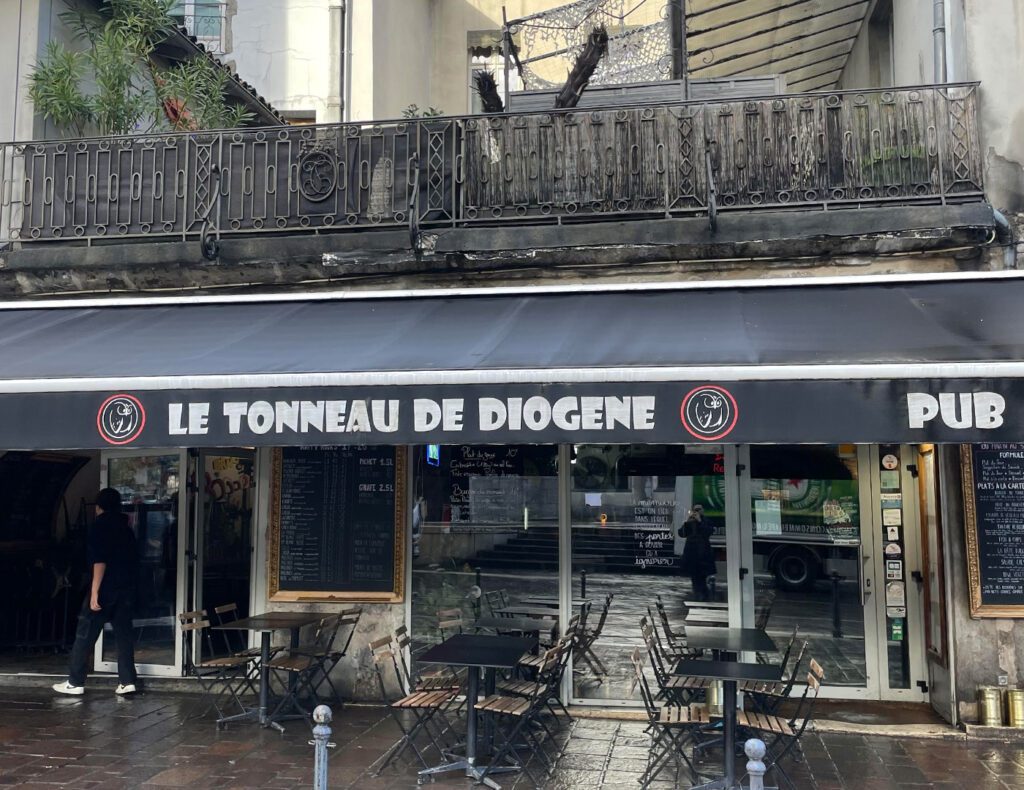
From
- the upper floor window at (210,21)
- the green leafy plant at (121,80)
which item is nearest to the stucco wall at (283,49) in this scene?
the upper floor window at (210,21)

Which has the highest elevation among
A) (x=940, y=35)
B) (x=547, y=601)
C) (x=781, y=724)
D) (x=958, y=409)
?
(x=940, y=35)

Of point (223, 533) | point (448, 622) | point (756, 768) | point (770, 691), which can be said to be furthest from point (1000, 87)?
point (223, 533)

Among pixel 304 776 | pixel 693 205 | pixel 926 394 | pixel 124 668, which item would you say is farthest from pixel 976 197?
pixel 124 668

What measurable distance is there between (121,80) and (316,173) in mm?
2491

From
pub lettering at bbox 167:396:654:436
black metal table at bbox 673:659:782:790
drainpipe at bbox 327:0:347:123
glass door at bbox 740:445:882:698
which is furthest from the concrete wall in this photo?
drainpipe at bbox 327:0:347:123

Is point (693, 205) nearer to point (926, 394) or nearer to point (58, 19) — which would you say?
point (926, 394)

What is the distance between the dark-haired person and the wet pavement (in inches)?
21.4

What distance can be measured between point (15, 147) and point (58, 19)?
1722 millimetres

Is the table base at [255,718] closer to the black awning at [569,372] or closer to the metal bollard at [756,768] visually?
the black awning at [569,372]

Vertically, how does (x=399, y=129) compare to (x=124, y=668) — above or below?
above

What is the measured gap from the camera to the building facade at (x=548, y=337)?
5516 mm

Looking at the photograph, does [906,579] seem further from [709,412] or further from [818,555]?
[709,412]

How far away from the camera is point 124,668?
7.72m

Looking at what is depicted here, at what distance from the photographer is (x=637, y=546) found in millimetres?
7410
